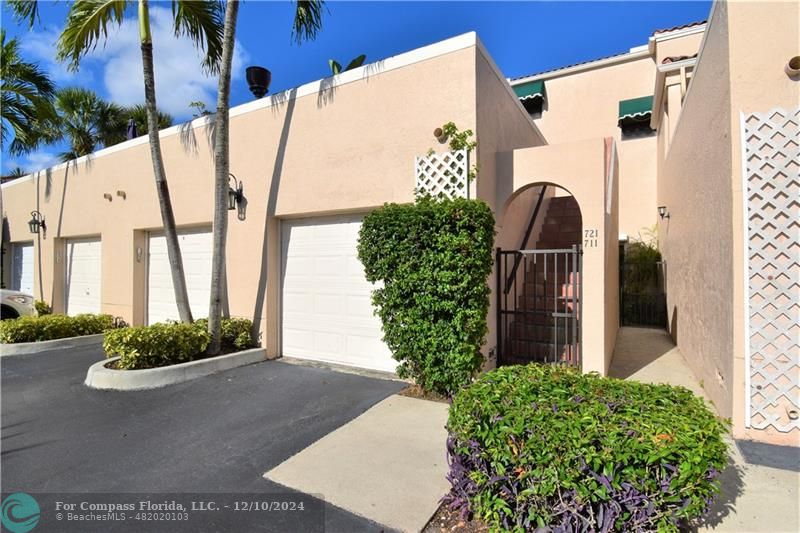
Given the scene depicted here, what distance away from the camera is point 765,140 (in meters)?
3.49

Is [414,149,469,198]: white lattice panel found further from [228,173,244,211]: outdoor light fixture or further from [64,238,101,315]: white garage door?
[64,238,101,315]: white garage door

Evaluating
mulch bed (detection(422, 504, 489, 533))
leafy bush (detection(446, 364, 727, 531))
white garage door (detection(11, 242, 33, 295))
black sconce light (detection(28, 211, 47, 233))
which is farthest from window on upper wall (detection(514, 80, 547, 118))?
white garage door (detection(11, 242, 33, 295))

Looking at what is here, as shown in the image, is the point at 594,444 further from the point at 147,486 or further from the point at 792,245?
the point at 147,486

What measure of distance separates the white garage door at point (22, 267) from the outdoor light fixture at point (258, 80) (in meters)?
11.2

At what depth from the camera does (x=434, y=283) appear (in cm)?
435

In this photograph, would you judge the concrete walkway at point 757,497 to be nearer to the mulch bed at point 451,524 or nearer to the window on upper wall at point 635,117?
the mulch bed at point 451,524

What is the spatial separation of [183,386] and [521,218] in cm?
649

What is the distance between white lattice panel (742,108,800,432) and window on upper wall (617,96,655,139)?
861cm

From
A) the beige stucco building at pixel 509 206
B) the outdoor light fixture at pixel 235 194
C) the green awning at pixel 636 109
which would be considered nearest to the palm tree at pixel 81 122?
the beige stucco building at pixel 509 206

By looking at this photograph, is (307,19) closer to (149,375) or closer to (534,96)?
(149,375)

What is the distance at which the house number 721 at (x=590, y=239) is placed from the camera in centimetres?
489

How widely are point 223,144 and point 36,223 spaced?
397 inches

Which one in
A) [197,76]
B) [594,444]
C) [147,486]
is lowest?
[147,486]

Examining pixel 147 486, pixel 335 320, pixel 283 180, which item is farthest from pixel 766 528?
pixel 283 180
